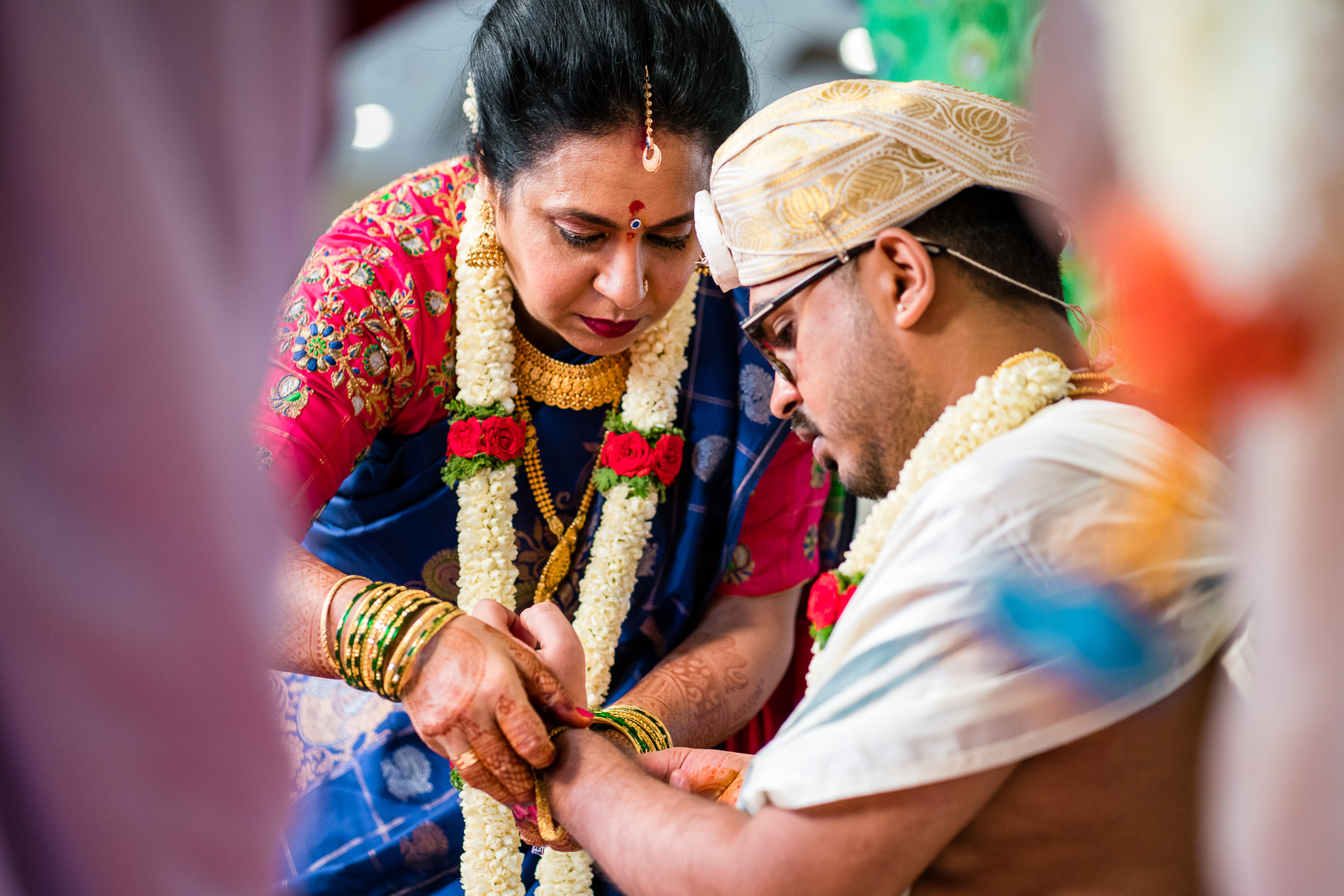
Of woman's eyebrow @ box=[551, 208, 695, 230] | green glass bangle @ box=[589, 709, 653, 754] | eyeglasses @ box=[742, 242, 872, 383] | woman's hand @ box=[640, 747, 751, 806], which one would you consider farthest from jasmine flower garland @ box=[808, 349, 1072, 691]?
woman's eyebrow @ box=[551, 208, 695, 230]

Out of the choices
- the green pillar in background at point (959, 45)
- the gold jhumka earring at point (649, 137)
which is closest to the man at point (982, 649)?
the gold jhumka earring at point (649, 137)

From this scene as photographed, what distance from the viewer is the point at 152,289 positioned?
0.65 metres

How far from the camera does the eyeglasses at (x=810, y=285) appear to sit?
5.02ft

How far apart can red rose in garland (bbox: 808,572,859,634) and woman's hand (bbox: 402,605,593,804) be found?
416mm

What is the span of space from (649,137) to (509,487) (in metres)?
0.74

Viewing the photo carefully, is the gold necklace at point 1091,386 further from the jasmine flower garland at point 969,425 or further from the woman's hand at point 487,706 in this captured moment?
the woman's hand at point 487,706

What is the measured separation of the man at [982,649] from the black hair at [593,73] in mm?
645

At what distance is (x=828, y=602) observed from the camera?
1.57 m

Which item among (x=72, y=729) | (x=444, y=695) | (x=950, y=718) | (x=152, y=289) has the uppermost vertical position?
(x=152, y=289)

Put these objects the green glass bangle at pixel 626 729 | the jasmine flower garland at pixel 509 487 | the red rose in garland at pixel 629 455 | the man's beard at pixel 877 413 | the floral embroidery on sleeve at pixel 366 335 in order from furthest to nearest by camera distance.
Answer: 1. the red rose in garland at pixel 629 455
2. the jasmine flower garland at pixel 509 487
3. the floral embroidery on sleeve at pixel 366 335
4. the green glass bangle at pixel 626 729
5. the man's beard at pixel 877 413

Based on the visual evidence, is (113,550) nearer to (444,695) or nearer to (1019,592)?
(1019,592)

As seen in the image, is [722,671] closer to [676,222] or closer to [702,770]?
[702,770]

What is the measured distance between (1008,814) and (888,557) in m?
0.30

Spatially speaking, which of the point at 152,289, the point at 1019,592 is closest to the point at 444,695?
the point at 1019,592
